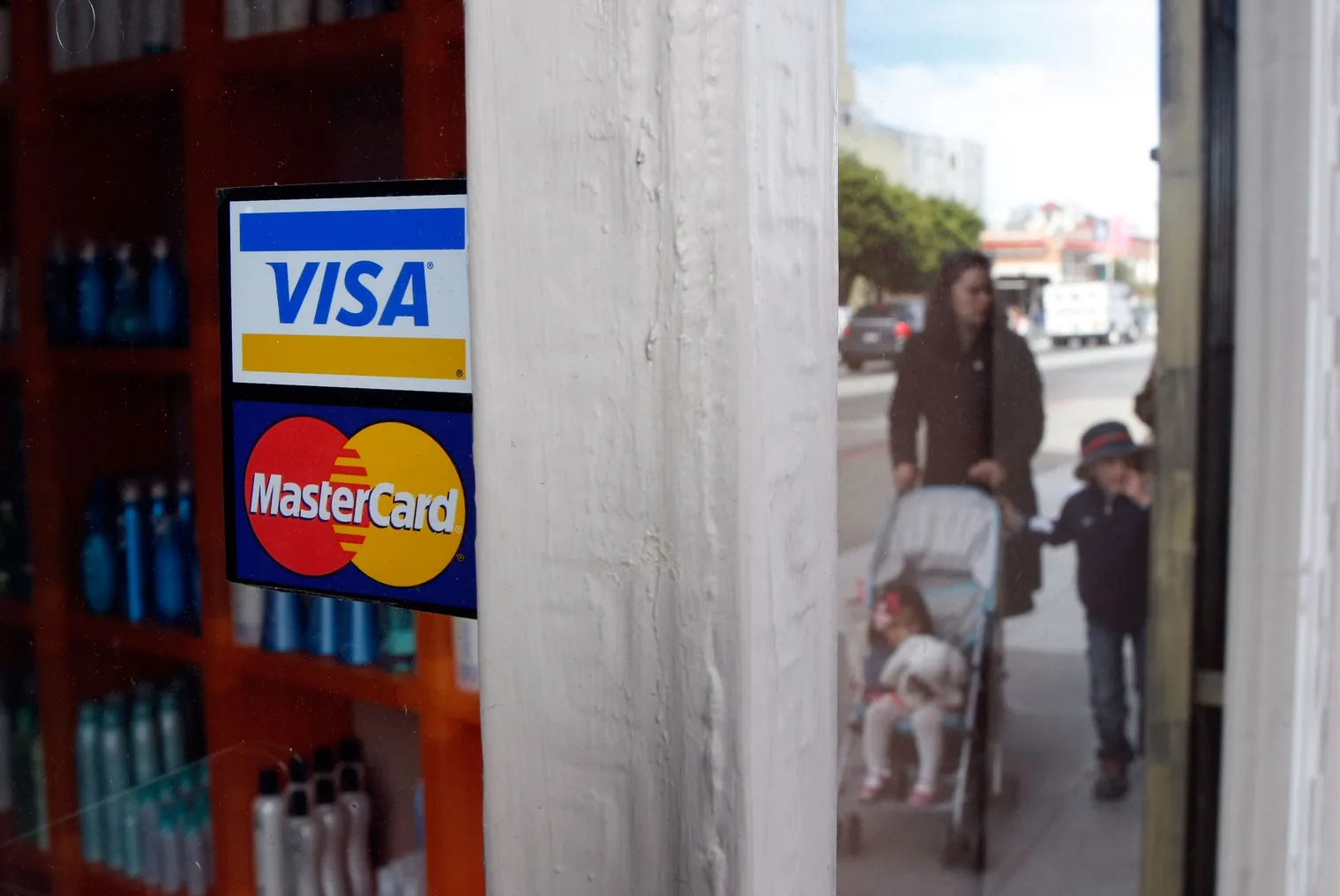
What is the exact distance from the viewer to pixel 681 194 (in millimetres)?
556

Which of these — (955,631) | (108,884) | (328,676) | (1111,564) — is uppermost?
(328,676)

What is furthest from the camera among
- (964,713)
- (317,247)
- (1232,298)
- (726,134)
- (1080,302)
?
(1080,302)

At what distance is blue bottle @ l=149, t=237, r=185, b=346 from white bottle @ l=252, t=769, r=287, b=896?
15.7 inches

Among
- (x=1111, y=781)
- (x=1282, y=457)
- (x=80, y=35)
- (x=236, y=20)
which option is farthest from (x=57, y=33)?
(x=1111, y=781)

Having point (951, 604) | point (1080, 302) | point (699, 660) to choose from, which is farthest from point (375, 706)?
point (1080, 302)

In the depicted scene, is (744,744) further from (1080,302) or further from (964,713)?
(1080,302)

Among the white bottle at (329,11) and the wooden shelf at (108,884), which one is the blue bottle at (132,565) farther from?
the white bottle at (329,11)

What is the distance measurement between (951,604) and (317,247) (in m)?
2.88

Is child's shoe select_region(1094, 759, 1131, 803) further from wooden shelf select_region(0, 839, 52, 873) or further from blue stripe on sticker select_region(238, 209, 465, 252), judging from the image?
blue stripe on sticker select_region(238, 209, 465, 252)

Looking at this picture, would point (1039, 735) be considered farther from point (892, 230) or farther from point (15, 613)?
point (15, 613)

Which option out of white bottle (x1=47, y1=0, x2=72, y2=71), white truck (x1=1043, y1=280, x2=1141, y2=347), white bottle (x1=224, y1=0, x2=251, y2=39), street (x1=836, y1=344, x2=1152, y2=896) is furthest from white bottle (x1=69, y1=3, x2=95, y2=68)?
white truck (x1=1043, y1=280, x2=1141, y2=347)

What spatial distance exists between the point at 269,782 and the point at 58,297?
0.48 metres

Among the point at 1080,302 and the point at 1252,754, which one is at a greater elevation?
the point at 1080,302

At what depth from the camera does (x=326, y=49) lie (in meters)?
0.99
